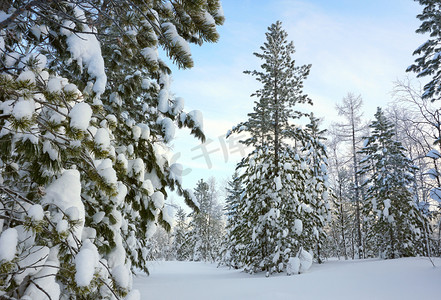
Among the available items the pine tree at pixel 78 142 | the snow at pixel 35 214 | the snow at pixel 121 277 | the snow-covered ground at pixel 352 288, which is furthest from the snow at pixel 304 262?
the snow at pixel 35 214

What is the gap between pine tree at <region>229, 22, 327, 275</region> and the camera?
10.4 meters

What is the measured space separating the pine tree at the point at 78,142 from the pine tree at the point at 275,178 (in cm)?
711

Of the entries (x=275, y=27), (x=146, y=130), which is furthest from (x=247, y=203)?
(x=146, y=130)

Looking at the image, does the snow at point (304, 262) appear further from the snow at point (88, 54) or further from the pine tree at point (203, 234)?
the pine tree at point (203, 234)

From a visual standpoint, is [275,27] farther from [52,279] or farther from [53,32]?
[52,279]

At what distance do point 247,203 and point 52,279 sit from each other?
1003 cm

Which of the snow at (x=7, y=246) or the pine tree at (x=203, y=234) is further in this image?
the pine tree at (x=203, y=234)

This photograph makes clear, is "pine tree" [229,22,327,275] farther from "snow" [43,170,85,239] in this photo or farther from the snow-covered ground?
"snow" [43,170,85,239]

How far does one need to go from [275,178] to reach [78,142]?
9.31 m

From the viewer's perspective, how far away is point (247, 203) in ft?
37.3

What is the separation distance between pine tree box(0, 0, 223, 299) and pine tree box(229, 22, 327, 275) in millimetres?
7109

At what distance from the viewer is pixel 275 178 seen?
1052 cm

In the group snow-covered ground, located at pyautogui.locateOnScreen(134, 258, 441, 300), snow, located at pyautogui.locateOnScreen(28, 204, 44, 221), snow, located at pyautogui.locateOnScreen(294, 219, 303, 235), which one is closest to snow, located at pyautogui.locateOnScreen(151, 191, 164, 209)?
snow, located at pyautogui.locateOnScreen(28, 204, 44, 221)

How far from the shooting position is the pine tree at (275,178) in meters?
10.4
